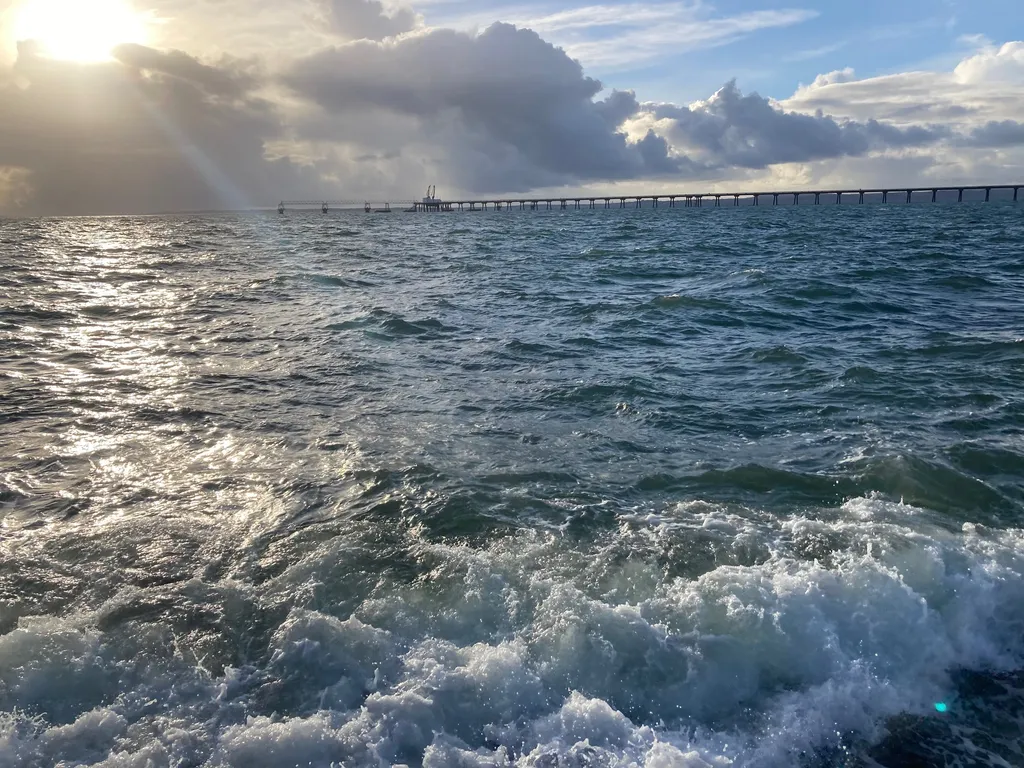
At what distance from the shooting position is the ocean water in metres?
4.95

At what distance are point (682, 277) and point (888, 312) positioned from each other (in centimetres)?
982

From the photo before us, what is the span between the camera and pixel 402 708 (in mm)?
5023

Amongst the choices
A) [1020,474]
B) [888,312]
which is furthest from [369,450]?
[888,312]

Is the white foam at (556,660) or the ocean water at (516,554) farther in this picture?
the ocean water at (516,554)

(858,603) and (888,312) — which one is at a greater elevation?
(888,312)

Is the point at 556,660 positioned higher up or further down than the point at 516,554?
further down

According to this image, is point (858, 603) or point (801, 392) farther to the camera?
point (801, 392)

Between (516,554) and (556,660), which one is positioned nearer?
(556,660)

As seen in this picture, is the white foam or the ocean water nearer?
the white foam

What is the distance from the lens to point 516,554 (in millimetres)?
6988

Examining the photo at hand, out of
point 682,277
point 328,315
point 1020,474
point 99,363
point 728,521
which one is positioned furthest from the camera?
point 682,277

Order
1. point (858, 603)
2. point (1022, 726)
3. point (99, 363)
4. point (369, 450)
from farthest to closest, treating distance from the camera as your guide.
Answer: point (99, 363) → point (369, 450) → point (858, 603) → point (1022, 726)

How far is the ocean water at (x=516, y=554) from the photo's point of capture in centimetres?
495

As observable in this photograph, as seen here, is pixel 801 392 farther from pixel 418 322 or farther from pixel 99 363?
pixel 99 363
